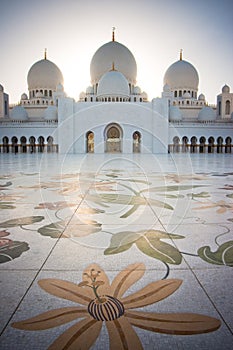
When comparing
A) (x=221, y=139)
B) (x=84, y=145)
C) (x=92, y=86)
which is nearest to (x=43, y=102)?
(x=92, y=86)

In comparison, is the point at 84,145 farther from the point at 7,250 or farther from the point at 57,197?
the point at 7,250

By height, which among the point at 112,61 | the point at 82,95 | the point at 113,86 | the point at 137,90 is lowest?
the point at 113,86

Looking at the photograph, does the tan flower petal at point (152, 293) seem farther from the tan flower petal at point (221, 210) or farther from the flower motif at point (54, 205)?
the flower motif at point (54, 205)

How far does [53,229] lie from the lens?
1469 mm

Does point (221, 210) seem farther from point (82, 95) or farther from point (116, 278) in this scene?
point (82, 95)

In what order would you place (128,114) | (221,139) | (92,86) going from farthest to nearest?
(92,86) < (221,139) < (128,114)

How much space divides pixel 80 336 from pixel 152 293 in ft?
0.90

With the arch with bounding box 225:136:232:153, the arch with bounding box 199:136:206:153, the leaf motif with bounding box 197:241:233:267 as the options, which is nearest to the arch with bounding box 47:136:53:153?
the arch with bounding box 199:136:206:153

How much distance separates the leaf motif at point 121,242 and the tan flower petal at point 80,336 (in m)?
0.47

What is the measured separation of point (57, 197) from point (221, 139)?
1735 cm

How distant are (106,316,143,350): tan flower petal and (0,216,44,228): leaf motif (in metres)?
1.01

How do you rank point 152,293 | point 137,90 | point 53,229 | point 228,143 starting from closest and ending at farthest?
point 152,293, point 53,229, point 228,143, point 137,90

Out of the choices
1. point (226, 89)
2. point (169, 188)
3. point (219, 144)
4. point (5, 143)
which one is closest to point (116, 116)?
point (219, 144)

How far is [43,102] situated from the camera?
21.4 metres
